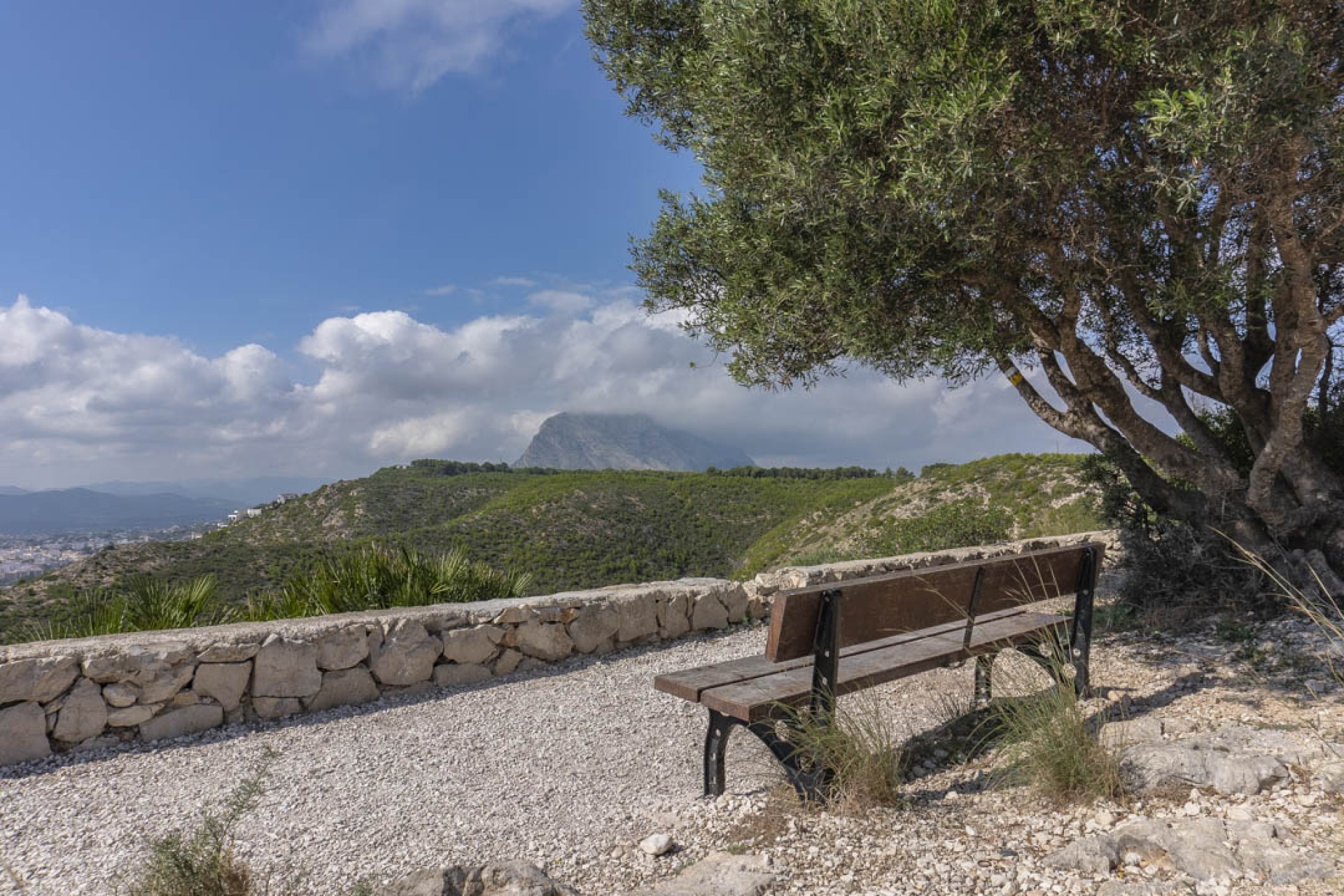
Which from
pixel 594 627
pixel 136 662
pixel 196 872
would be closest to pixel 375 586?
pixel 594 627

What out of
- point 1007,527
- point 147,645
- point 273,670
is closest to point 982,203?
point 273,670

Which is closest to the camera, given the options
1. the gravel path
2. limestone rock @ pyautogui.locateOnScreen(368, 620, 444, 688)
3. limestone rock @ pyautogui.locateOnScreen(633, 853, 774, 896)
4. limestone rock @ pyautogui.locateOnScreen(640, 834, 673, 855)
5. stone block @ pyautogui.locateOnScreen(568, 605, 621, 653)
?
limestone rock @ pyautogui.locateOnScreen(633, 853, 774, 896)

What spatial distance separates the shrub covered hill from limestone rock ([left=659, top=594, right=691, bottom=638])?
253 centimetres

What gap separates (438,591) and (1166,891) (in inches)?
238

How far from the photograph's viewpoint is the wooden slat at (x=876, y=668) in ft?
10.8

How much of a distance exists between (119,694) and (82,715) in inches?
8.0

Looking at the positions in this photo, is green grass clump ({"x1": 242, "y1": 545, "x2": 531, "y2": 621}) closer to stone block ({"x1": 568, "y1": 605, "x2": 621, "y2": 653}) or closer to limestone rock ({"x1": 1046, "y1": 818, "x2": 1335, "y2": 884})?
stone block ({"x1": 568, "y1": 605, "x2": 621, "y2": 653})

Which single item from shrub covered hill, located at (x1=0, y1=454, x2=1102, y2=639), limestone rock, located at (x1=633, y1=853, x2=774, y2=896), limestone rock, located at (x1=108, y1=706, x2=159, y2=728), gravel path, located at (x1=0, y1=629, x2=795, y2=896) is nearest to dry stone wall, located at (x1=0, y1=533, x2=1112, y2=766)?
limestone rock, located at (x1=108, y1=706, x2=159, y2=728)

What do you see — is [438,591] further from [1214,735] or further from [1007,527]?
[1007,527]

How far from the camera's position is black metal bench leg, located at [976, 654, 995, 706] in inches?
176

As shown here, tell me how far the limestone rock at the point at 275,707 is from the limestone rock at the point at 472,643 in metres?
1.07

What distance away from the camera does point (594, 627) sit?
6.30 meters

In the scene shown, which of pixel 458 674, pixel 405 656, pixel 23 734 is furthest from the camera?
pixel 458 674

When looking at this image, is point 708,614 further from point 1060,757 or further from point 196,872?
point 196,872
